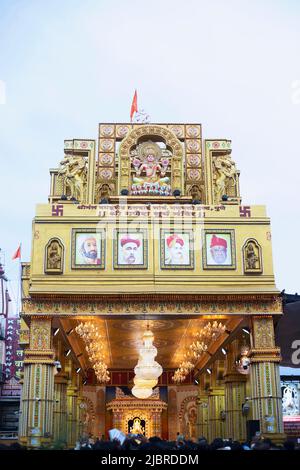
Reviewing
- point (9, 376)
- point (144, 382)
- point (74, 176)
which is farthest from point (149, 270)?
point (9, 376)

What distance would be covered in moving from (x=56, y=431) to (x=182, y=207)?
9278 millimetres

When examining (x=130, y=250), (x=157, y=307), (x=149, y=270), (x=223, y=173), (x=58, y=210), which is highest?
(x=223, y=173)

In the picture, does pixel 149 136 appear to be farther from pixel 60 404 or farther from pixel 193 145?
pixel 60 404

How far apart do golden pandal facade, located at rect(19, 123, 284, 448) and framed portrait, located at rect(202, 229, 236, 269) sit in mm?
33

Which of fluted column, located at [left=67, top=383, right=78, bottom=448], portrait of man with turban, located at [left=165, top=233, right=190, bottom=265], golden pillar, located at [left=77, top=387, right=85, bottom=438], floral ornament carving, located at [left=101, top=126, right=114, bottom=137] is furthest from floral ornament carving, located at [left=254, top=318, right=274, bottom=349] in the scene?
golden pillar, located at [left=77, top=387, right=85, bottom=438]

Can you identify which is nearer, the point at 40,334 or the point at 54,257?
the point at 40,334

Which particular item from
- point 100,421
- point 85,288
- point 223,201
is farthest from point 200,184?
point 100,421

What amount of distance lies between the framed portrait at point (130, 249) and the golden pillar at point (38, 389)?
3.03 meters

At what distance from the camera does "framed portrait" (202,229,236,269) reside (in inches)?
802

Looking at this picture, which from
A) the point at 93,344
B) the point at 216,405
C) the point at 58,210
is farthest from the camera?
the point at 216,405

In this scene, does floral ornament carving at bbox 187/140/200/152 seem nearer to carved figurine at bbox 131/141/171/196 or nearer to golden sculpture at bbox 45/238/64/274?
carved figurine at bbox 131/141/171/196

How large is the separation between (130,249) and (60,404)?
7.87 m

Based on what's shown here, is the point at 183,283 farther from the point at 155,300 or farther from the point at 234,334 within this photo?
the point at 234,334

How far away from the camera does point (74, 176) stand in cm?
2573
